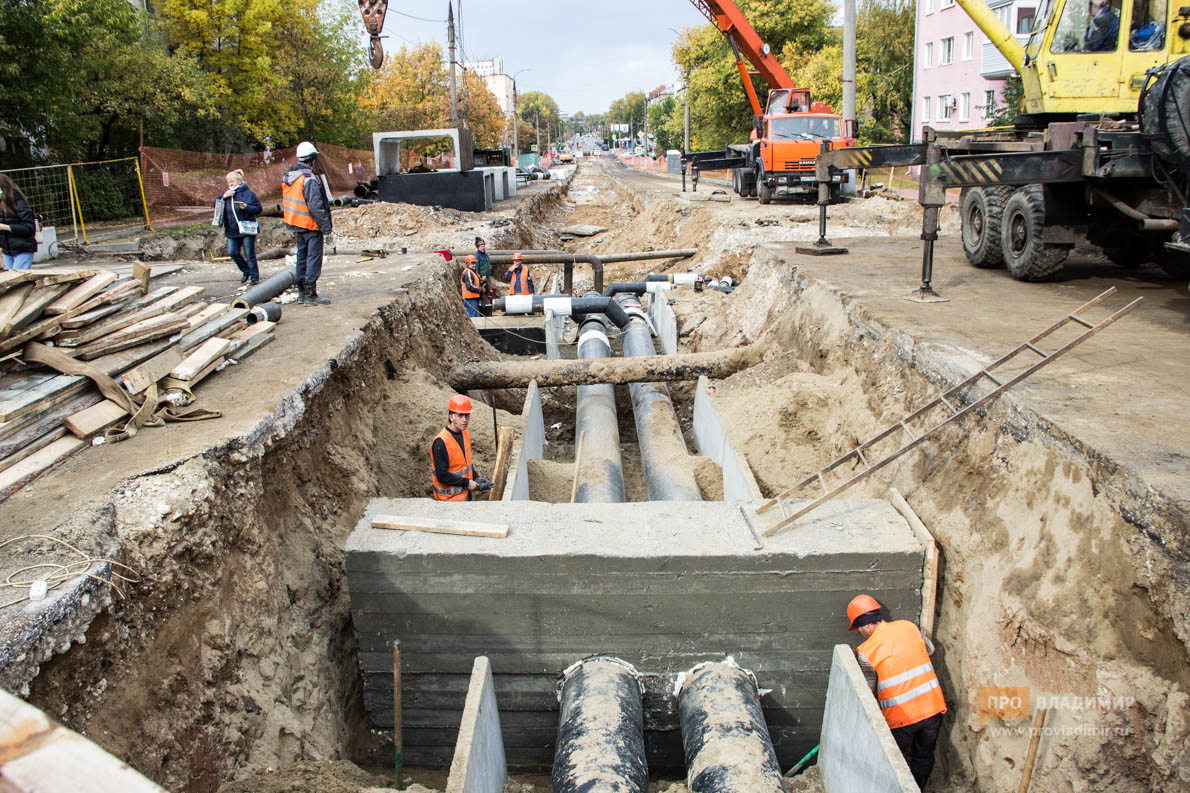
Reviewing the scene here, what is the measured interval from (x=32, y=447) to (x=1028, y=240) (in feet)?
29.5

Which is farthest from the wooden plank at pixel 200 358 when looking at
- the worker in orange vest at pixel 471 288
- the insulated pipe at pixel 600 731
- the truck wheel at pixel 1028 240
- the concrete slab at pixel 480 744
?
the truck wheel at pixel 1028 240

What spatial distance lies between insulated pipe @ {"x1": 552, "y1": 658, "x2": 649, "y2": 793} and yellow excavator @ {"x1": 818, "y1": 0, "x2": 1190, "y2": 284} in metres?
5.20

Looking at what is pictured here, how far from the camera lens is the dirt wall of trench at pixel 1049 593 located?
3.32 meters

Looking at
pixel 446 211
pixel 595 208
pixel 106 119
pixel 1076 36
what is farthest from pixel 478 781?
pixel 595 208

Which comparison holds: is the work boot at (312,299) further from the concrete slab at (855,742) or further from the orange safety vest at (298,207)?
the concrete slab at (855,742)

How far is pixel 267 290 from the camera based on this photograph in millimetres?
8500

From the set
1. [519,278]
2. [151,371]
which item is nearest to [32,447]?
[151,371]

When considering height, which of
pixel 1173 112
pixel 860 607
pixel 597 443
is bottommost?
pixel 597 443

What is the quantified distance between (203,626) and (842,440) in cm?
512

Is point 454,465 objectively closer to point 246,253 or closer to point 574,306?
point 246,253

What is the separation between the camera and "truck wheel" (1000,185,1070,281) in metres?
8.21

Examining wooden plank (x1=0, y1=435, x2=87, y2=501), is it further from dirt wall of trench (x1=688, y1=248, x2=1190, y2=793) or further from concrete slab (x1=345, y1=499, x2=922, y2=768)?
dirt wall of trench (x1=688, y1=248, x2=1190, y2=793)

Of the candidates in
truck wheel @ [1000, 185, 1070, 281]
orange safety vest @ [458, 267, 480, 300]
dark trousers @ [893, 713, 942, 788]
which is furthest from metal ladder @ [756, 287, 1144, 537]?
orange safety vest @ [458, 267, 480, 300]

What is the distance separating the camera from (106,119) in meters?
20.4
